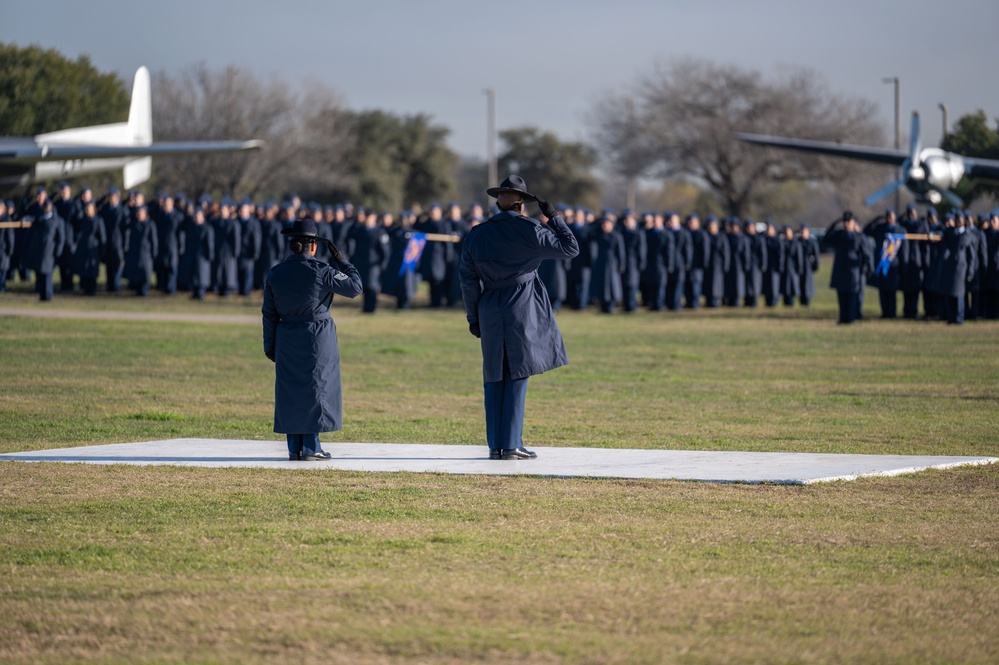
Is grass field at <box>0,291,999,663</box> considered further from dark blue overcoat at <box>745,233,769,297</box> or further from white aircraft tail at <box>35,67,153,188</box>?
white aircraft tail at <box>35,67,153,188</box>

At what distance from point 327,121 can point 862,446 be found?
67566 mm

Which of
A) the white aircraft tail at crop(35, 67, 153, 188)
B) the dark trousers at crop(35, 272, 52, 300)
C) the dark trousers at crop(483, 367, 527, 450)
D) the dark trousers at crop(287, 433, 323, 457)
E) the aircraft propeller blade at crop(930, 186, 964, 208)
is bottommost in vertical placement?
the dark trousers at crop(287, 433, 323, 457)

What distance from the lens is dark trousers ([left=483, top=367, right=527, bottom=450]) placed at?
31.2 feet

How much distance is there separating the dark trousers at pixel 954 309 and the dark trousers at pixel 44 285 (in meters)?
16.3

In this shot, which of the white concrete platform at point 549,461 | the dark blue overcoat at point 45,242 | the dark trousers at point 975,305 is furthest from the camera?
the dark blue overcoat at point 45,242

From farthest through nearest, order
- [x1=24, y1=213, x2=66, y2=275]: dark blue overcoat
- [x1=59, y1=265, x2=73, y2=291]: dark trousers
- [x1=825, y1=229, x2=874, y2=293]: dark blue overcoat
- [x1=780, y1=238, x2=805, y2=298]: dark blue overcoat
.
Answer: [x1=780, y1=238, x2=805, y2=298]: dark blue overcoat → [x1=59, y1=265, x2=73, y2=291]: dark trousers → [x1=24, y1=213, x2=66, y2=275]: dark blue overcoat → [x1=825, y1=229, x2=874, y2=293]: dark blue overcoat

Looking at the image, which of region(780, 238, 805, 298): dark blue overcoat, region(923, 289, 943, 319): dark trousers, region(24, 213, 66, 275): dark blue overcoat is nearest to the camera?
region(923, 289, 943, 319): dark trousers

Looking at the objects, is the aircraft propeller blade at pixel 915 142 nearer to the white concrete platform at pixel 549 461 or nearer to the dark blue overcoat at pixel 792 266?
the dark blue overcoat at pixel 792 266

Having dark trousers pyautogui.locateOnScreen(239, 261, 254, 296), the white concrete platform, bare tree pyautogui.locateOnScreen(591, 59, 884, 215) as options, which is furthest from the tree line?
the white concrete platform

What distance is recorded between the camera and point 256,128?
73.5 metres

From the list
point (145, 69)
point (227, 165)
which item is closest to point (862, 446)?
point (145, 69)

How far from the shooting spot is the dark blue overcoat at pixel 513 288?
9.54 m

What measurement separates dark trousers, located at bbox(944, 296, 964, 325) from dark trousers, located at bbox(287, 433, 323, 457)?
710 inches

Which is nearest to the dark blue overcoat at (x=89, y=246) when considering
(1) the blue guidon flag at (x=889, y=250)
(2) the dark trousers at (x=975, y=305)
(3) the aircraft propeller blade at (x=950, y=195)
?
(1) the blue guidon flag at (x=889, y=250)
